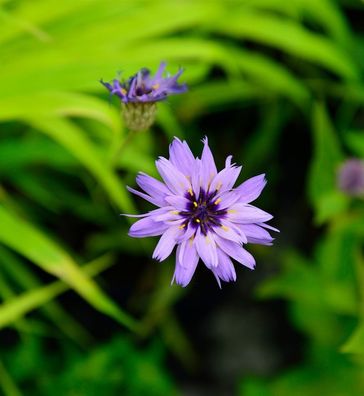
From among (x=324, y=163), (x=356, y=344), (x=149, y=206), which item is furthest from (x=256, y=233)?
(x=149, y=206)

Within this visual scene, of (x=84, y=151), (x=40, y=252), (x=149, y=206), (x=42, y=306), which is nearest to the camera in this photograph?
(x=40, y=252)

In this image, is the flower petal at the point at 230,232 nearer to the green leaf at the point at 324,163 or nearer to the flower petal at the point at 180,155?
the flower petal at the point at 180,155

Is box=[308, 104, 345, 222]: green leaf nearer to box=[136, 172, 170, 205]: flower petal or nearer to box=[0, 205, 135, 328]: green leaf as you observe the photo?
box=[0, 205, 135, 328]: green leaf

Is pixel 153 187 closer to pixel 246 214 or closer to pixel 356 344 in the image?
pixel 246 214

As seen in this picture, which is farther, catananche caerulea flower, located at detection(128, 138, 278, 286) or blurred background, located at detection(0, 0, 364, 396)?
blurred background, located at detection(0, 0, 364, 396)

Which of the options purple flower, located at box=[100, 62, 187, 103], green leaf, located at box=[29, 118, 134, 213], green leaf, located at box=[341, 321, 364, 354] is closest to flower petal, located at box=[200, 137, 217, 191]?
purple flower, located at box=[100, 62, 187, 103]

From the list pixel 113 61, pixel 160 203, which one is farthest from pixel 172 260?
pixel 160 203

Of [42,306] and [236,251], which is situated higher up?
[42,306]
